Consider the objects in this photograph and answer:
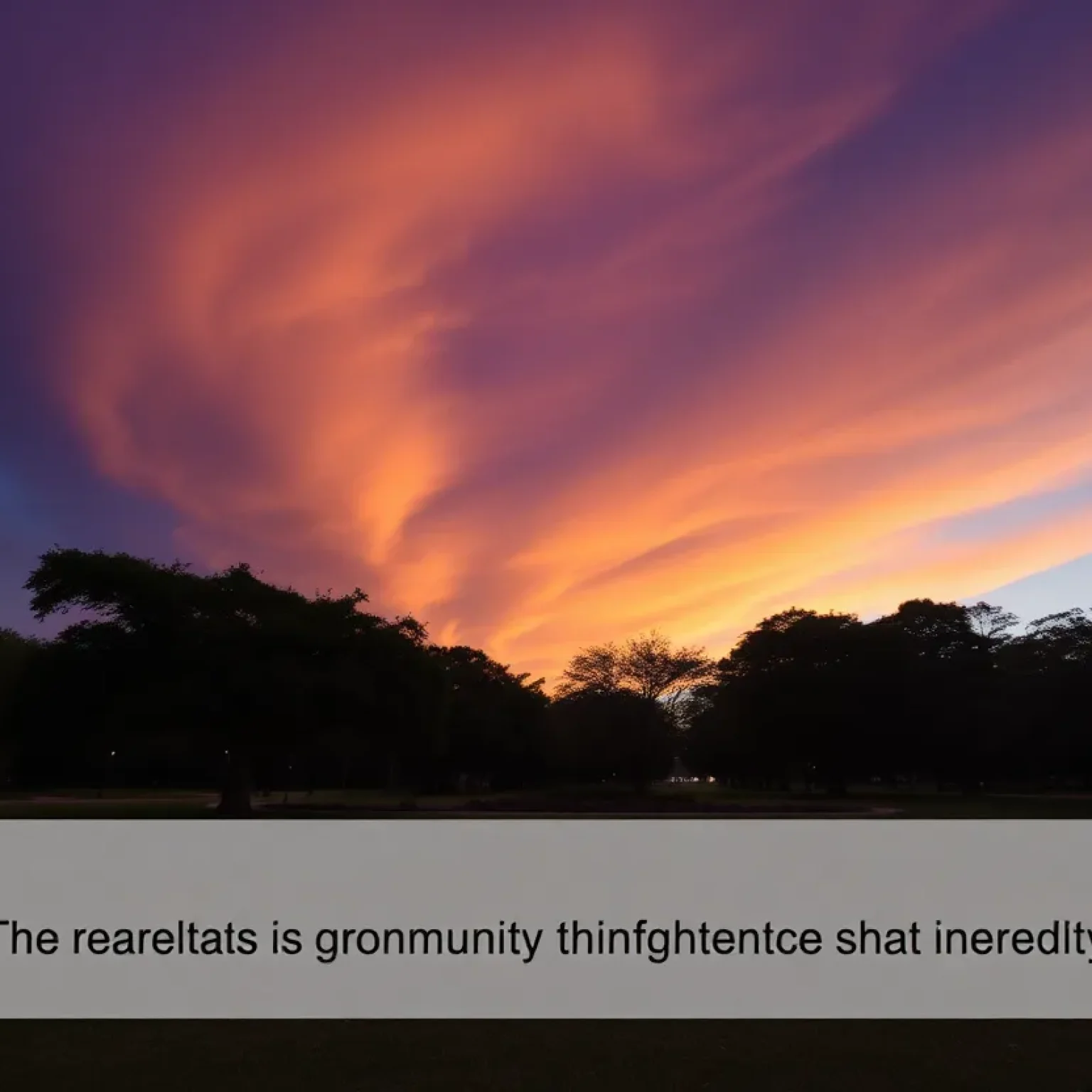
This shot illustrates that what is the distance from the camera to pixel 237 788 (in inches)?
1654

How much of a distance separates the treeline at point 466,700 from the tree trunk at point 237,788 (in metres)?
0.08

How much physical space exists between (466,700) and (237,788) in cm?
3821

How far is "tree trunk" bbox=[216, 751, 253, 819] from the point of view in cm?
4169

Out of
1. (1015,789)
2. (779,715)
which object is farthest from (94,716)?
(1015,789)

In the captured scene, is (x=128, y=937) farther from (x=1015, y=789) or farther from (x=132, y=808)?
(x=1015, y=789)

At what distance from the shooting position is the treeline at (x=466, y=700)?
40469 mm
